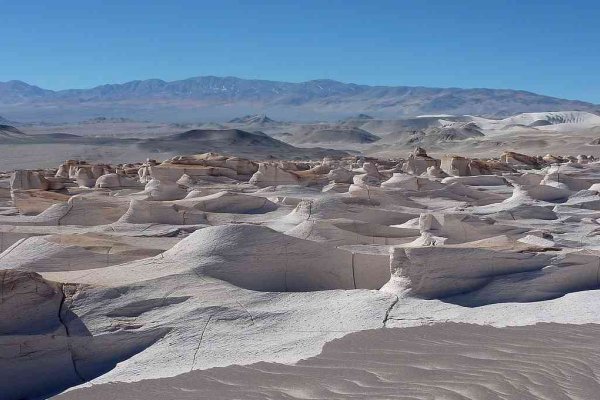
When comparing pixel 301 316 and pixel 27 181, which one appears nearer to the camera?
pixel 301 316

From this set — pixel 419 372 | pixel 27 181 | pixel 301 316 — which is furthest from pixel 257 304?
pixel 27 181

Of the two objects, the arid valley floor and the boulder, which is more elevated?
the arid valley floor

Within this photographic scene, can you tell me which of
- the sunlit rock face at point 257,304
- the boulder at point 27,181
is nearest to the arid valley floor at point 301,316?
the sunlit rock face at point 257,304

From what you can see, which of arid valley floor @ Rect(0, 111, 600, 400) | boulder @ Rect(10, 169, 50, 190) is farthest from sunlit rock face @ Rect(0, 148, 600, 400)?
boulder @ Rect(10, 169, 50, 190)

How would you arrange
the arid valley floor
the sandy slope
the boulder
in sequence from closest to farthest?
the sandy slope → the arid valley floor → the boulder

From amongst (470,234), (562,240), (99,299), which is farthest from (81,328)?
(562,240)

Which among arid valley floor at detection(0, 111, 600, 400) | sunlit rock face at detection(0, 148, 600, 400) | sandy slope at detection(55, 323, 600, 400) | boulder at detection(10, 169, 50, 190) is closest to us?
sandy slope at detection(55, 323, 600, 400)

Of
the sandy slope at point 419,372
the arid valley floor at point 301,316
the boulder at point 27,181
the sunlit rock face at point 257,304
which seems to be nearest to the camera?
the sandy slope at point 419,372

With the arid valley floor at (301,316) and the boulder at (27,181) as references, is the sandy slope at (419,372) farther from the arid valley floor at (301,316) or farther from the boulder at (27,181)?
the boulder at (27,181)

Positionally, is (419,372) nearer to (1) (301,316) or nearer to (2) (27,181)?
(1) (301,316)

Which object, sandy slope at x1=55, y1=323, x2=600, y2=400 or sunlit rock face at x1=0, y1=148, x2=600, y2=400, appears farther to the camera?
sunlit rock face at x1=0, y1=148, x2=600, y2=400

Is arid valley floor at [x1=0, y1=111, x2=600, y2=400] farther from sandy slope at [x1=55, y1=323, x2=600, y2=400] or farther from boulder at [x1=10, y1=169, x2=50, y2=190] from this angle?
boulder at [x1=10, y1=169, x2=50, y2=190]

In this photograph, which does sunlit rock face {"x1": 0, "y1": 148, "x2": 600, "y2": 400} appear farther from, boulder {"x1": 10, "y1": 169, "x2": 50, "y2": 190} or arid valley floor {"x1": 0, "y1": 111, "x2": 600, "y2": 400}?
boulder {"x1": 10, "y1": 169, "x2": 50, "y2": 190}

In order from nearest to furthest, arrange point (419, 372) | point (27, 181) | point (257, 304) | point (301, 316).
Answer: point (419, 372), point (301, 316), point (257, 304), point (27, 181)
